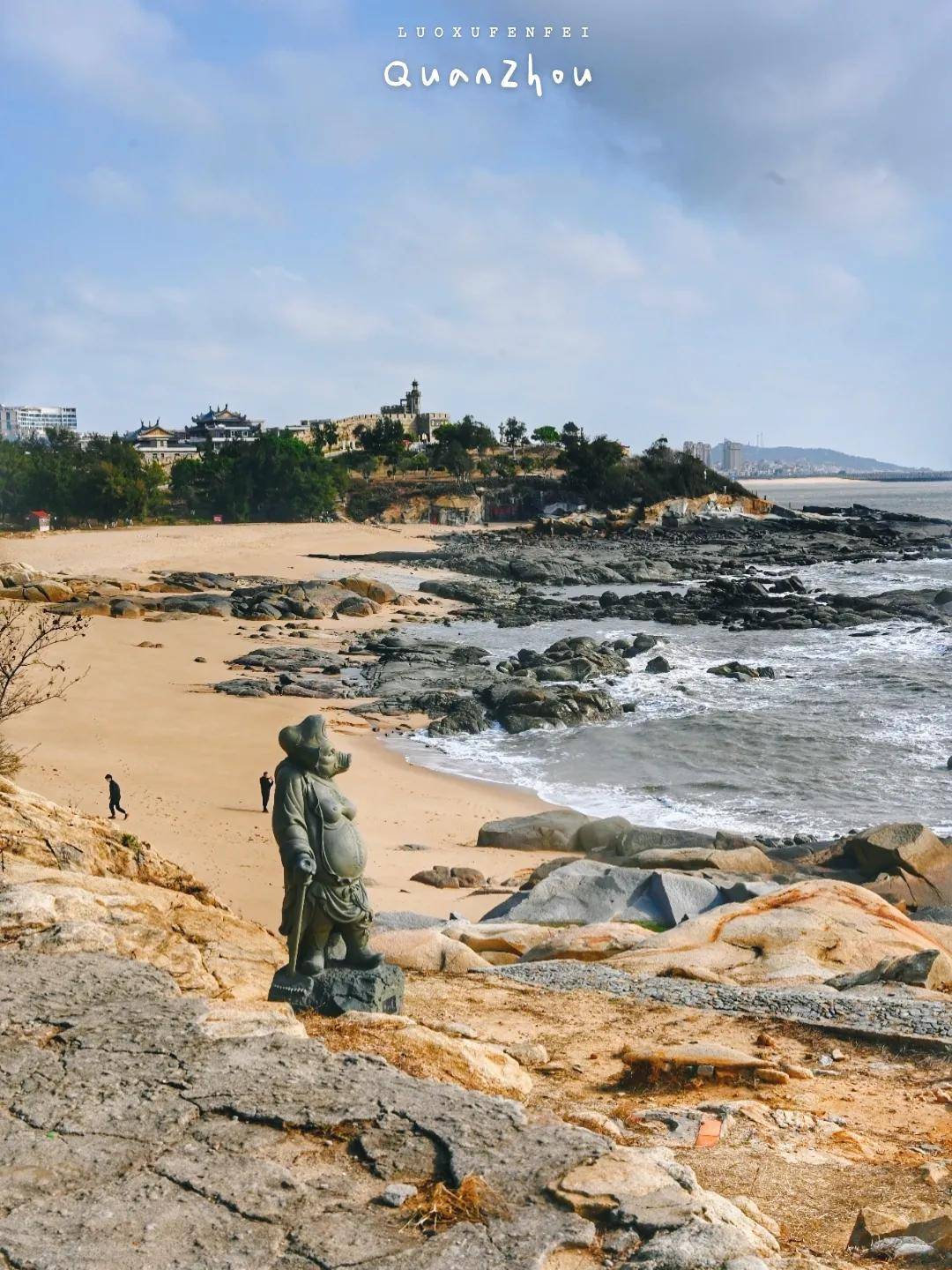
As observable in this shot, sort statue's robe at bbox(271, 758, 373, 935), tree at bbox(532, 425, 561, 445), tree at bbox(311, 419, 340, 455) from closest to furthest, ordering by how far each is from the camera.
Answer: statue's robe at bbox(271, 758, 373, 935) → tree at bbox(311, 419, 340, 455) → tree at bbox(532, 425, 561, 445)

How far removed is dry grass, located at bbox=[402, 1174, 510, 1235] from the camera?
4.95 metres

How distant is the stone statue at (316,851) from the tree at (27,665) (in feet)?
18.7

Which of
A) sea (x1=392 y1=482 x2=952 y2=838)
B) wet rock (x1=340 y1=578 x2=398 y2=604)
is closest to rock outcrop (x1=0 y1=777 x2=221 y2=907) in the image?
sea (x1=392 y1=482 x2=952 y2=838)

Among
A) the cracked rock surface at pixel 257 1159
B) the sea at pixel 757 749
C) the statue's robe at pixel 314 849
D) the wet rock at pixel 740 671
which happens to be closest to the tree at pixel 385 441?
the sea at pixel 757 749

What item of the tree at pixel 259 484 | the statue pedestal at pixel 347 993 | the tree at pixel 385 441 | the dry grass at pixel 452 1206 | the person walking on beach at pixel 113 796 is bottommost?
the person walking on beach at pixel 113 796

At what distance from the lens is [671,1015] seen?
932 centimetres

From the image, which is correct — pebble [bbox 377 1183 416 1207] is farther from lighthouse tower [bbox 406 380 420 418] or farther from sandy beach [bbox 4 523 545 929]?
lighthouse tower [bbox 406 380 420 418]

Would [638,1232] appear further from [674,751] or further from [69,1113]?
[674,751]

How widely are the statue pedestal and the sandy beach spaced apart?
5.57m

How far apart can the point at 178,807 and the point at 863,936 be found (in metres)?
10.3

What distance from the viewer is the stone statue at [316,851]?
7945 millimetres

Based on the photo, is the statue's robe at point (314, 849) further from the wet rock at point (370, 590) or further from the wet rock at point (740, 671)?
the wet rock at point (370, 590)

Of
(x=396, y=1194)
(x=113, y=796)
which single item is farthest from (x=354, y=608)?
(x=396, y=1194)

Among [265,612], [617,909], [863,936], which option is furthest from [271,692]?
[863,936]
